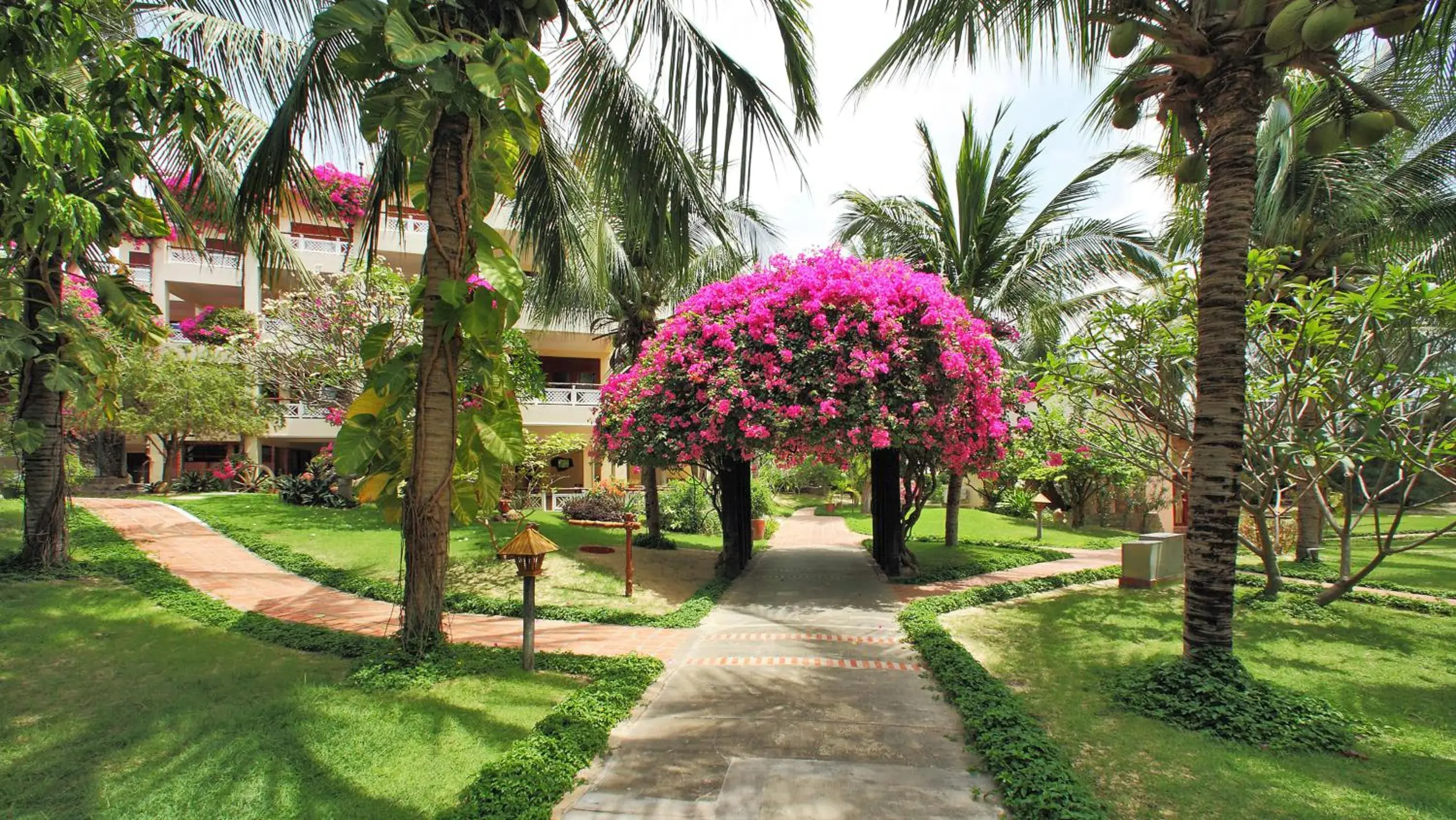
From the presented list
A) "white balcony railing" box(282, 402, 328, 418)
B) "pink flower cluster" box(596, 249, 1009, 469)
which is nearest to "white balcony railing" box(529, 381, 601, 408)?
"white balcony railing" box(282, 402, 328, 418)

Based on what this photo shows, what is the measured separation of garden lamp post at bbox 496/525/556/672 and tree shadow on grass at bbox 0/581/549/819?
98cm

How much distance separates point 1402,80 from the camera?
8461 mm

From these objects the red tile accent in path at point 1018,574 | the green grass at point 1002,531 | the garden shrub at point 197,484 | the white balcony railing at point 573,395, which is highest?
the white balcony railing at point 573,395

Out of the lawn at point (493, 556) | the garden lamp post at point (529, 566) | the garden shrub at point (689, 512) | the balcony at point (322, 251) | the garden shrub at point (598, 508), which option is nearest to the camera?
the garden lamp post at point (529, 566)

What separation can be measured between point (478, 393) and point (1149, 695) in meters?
5.60

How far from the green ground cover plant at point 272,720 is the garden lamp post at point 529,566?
0.63 ft

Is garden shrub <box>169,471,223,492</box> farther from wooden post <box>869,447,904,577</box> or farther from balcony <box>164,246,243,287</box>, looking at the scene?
wooden post <box>869,447,904,577</box>

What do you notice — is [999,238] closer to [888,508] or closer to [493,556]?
[888,508]

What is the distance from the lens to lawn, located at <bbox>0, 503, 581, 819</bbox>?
10.7 ft

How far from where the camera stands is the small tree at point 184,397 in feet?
53.5

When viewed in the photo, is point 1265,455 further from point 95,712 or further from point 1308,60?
point 95,712

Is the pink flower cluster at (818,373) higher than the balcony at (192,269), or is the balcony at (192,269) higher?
the balcony at (192,269)

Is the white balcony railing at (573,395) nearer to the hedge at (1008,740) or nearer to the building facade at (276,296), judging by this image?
the building facade at (276,296)

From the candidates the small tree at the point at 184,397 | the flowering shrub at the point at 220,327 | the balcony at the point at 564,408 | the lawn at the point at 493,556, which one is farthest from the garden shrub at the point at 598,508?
the flowering shrub at the point at 220,327
